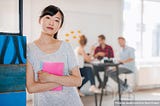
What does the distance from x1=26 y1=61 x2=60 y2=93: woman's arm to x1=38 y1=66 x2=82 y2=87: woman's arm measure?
3 cm

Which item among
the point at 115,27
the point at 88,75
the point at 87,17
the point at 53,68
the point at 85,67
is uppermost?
the point at 87,17

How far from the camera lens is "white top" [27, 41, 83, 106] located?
1359mm

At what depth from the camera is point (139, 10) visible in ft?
21.7

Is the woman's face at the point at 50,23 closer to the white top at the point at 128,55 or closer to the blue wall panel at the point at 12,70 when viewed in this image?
the blue wall panel at the point at 12,70

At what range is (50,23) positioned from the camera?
137 centimetres

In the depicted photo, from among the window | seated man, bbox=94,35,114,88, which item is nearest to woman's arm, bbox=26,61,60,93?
seated man, bbox=94,35,114,88

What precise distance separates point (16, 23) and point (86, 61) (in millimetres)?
3693

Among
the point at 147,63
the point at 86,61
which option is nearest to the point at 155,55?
the point at 147,63

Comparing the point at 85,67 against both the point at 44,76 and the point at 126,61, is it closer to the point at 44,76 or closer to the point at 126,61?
the point at 126,61

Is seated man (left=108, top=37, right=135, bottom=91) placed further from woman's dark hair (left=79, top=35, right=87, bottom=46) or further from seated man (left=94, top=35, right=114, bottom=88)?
woman's dark hair (left=79, top=35, right=87, bottom=46)

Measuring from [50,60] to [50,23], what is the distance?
0.67 ft

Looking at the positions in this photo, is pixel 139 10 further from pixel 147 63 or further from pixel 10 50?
pixel 10 50

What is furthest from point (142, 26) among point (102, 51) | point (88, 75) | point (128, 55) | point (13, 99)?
point (13, 99)

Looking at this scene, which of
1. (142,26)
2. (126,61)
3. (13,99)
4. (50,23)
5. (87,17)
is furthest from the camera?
(142,26)
